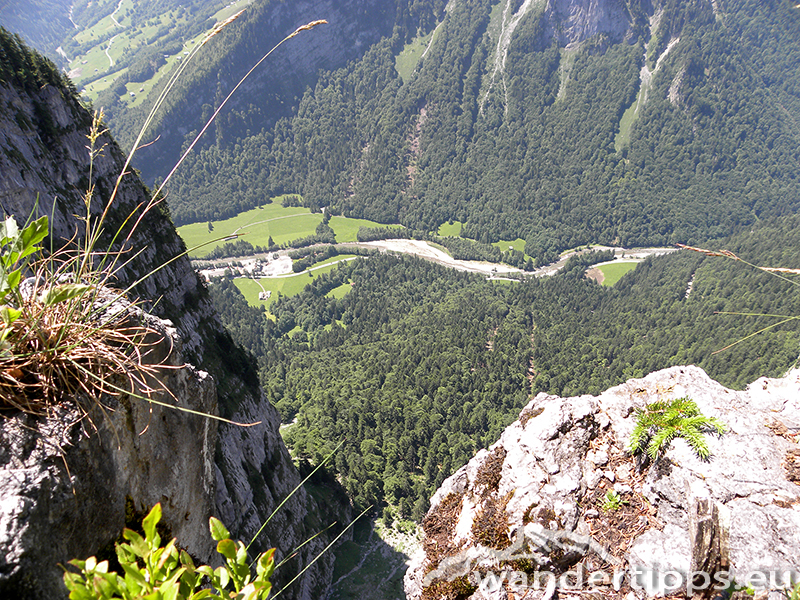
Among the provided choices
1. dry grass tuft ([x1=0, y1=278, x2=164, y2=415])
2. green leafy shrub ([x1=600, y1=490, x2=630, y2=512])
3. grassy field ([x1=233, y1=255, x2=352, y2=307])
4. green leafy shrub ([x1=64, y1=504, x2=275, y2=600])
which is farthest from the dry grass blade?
grassy field ([x1=233, y1=255, x2=352, y2=307])

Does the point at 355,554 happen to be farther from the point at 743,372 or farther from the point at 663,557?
the point at 743,372

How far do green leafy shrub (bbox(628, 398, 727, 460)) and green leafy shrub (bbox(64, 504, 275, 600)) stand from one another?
9.44 meters

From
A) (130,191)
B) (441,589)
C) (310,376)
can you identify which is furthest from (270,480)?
(310,376)

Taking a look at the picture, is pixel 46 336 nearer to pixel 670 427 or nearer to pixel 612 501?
pixel 612 501

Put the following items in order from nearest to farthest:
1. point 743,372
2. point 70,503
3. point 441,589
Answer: point 70,503
point 441,589
point 743,372

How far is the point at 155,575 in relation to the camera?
10.8 ft

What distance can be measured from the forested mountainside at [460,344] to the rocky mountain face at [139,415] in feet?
117

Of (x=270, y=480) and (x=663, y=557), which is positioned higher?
(x=663, y=557)

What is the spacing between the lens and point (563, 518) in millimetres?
10398

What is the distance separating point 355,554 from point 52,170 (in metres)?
57.0

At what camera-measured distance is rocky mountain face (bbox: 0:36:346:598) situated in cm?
479

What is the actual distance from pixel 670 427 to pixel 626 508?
211 cm

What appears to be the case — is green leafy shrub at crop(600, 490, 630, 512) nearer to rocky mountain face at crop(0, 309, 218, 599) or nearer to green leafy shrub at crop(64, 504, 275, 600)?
rocky mountain face at crop(0, 309, 218, 599)

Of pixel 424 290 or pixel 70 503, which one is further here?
pixel 424 290
